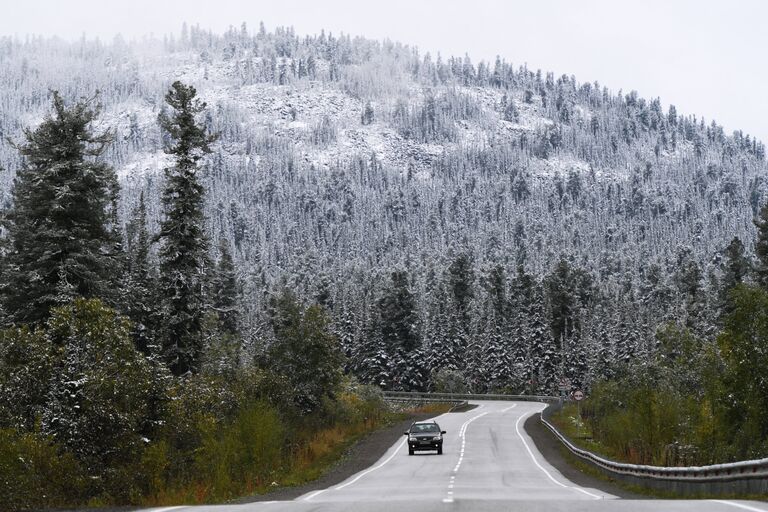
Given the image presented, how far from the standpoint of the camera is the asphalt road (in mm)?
16562

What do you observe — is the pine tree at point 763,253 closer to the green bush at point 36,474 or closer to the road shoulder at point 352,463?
the road shoulder at point 352,463

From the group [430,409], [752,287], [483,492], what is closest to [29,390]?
[483,492]

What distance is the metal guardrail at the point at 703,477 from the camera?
18109 mm

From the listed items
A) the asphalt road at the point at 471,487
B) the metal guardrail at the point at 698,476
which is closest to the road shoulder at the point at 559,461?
the asphalt road at the point at 471,487

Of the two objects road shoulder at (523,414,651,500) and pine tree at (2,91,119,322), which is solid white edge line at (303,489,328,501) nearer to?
road shoulder at (523,414,651,500)

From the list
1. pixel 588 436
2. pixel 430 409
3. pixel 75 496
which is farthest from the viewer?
A: pixel 430 409

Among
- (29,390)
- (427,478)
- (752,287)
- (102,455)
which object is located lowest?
(427,478)

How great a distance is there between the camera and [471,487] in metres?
26.1

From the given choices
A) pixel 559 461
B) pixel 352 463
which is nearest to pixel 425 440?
pixel 352 463

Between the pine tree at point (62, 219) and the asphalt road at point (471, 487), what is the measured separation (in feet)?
39.0

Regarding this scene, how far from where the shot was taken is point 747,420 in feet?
86.6

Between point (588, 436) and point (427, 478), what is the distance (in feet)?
78.7

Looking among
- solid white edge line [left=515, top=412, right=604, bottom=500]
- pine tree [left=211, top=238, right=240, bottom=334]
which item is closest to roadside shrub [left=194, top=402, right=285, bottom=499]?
solid white edge line [left=515, top=412, right=604, bottom=500]

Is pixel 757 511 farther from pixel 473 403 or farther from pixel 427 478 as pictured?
pixel 473 403
